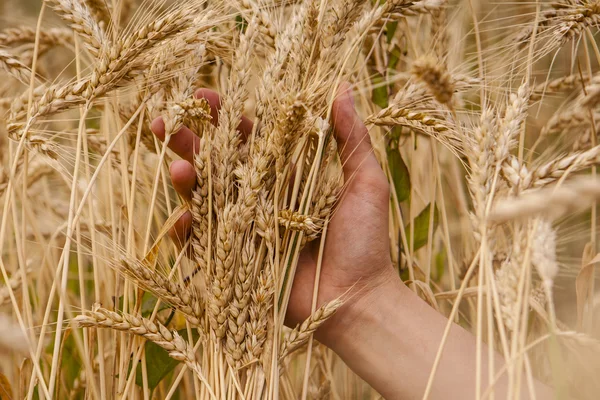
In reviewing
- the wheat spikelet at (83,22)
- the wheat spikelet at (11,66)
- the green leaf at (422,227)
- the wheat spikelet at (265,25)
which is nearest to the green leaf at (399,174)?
the green leaf at (422,227)

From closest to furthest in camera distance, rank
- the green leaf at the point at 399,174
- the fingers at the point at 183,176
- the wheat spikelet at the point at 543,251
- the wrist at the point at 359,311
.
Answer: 1. the wheat spikelet at the point at 543,251
2. the fingers at the point at 183,176
3. the wrist at the point at 359,311
4. the green leaf at the point at 399,174

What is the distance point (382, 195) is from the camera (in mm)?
996

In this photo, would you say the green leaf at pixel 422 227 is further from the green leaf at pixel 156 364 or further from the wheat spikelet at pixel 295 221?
the green leaf at pixel 156 364

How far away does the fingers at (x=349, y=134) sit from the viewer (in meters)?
0.92

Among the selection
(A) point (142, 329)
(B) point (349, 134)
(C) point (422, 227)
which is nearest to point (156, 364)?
(A) point (142, 329)

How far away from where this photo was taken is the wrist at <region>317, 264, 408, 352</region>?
0.97 meters

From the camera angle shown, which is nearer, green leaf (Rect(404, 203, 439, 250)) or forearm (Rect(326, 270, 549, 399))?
forearm (Rect(326, 270, 549, 399))

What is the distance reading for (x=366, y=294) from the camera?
0.99 metres

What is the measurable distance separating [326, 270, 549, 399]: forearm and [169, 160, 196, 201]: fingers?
1.24 ft

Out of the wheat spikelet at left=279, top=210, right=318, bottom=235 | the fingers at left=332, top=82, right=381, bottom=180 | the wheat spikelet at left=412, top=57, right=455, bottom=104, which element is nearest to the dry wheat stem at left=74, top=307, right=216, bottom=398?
the wheat spikelet at left=279, top=210, right=318, bottom=235

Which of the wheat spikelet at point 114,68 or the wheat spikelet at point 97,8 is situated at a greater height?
the wheat spikelet at point 97,8

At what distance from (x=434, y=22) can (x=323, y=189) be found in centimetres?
53

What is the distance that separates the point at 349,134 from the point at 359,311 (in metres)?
0.33

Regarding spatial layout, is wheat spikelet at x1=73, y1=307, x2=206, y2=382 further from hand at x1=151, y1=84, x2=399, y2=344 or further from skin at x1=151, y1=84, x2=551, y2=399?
hand at x1=151, y1=84, x2=399, y2=344
